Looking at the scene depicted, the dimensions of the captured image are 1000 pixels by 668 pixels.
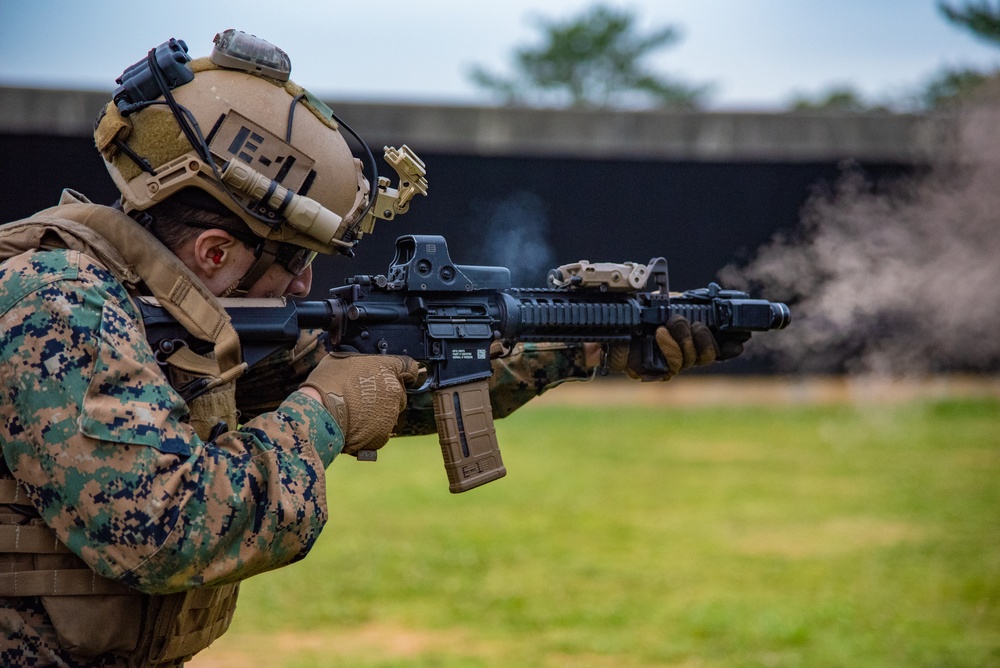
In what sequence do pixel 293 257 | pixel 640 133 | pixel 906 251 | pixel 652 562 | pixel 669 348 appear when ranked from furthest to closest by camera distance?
1. pixel 640 133
2. pixel 652 562
3. pixel 906 251
4. pixel 669 348
5. pixel 293 257

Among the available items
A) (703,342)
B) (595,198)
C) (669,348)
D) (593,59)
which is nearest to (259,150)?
(669,348)

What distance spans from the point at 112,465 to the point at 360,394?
660mm

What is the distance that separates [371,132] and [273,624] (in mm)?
6394

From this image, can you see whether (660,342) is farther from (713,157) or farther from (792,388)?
(792,388)

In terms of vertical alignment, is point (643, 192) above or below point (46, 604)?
above

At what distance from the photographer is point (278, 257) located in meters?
2.64

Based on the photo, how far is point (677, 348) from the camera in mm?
3381

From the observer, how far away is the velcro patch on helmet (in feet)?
8.04

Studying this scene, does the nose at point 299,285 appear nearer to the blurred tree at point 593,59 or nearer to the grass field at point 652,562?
the grass field at point 652,562

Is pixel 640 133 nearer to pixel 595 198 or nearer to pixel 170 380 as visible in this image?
pixel 595 198

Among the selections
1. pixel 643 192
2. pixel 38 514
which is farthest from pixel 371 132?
pixel 38 514

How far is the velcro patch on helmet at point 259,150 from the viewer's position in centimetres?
245

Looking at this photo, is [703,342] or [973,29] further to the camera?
[973,29]

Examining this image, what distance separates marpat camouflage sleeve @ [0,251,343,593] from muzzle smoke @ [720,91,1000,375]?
163 inches
